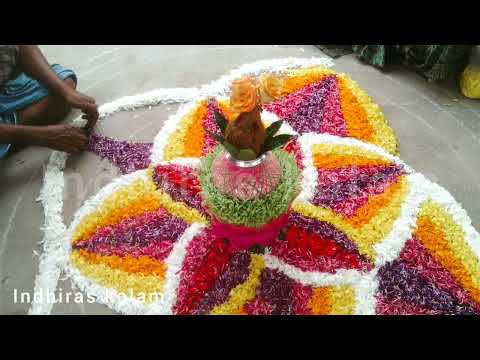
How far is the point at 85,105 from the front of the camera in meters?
3.14

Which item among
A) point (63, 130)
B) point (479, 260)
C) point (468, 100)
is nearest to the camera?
point (479, 260)

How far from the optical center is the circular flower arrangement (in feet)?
7.65

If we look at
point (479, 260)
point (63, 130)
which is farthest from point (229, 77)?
point (479, 260)

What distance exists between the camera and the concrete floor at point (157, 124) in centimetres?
267

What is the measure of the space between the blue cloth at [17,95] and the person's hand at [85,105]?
195 mm

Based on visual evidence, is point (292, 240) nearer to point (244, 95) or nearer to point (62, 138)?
point (244, 95)

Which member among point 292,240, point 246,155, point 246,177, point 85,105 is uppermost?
point 246,155

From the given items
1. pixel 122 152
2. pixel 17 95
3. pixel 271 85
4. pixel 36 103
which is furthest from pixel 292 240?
pixel 17 95

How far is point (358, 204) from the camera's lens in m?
2.67

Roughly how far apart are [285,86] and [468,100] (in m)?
1.28

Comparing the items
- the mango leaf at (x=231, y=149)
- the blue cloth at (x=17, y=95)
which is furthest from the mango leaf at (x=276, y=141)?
the blue cloth at (x=17, y=95)

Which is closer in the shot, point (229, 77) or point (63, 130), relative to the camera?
point (63, 130)

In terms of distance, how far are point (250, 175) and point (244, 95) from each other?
40 centimetres
